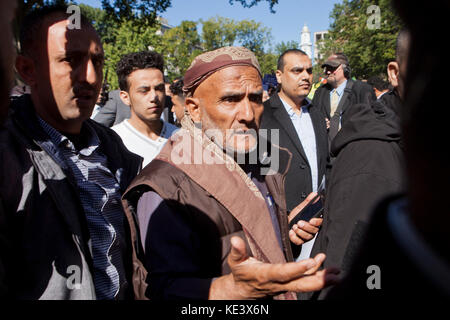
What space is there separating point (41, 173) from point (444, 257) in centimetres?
152

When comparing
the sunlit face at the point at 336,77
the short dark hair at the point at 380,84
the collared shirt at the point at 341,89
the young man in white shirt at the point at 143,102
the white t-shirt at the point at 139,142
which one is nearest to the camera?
the white t-shirt at the point at 139,142

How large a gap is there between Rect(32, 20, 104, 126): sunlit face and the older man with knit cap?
1.80 feet

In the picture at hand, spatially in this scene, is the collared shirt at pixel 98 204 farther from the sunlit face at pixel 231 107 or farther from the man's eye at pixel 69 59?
the sunlit face at pixel 231 107

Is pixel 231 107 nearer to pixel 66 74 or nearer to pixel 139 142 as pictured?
pixel 66 74

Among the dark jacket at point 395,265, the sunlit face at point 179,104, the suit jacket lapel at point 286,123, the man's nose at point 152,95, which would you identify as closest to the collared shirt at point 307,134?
the suit jacket lapel at point 286,123

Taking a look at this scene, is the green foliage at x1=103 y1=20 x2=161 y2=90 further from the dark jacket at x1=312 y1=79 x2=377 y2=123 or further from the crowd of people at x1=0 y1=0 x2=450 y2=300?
the crowd of people at x1=0 y1=0 x2=450 y2=300

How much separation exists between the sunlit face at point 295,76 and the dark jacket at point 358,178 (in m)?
2.64

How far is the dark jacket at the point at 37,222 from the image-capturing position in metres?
1.32

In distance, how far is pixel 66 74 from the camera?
183 centimetres

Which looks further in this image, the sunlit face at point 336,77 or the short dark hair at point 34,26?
the sunlit face at point 336,77

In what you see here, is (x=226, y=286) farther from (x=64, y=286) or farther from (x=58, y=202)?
(x=58, y=202)

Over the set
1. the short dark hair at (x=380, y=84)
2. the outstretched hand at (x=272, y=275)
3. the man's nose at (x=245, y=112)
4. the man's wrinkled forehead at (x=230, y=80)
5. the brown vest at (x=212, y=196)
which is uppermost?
the short dark hair at (x=380, y=84)

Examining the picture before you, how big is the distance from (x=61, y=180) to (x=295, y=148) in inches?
121

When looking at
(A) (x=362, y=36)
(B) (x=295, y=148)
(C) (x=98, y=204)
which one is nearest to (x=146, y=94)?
(B) (x=295, y=148)
